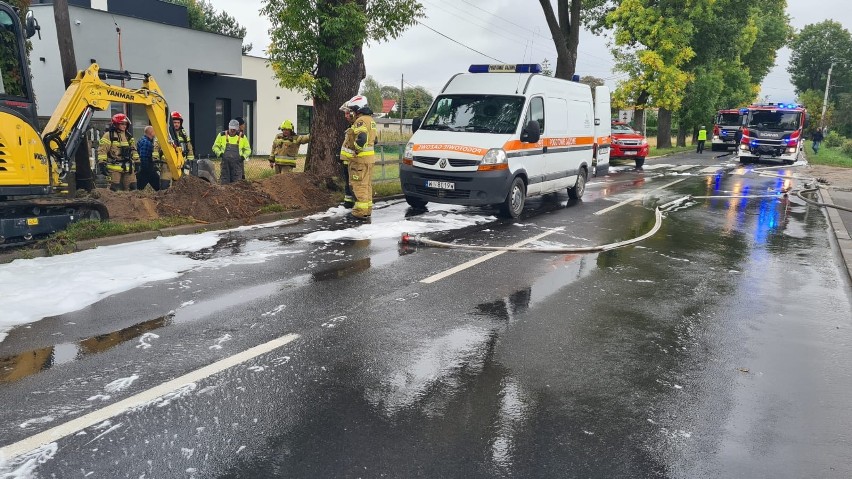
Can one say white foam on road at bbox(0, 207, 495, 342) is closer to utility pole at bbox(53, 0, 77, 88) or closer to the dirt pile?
the dirt pile

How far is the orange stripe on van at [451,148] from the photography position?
38.4ft

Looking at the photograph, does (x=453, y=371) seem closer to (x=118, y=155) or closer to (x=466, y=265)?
(x=466, y=265)

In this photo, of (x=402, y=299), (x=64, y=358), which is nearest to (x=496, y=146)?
(x=402, y=299)

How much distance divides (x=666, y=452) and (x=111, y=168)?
12.1 m

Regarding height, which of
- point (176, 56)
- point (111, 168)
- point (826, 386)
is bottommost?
point (826, 386)

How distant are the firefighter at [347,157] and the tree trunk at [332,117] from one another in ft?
1.34

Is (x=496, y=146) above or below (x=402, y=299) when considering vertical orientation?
above

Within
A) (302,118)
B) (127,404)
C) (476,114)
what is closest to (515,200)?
(476,114)

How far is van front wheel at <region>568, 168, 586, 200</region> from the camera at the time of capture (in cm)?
1572

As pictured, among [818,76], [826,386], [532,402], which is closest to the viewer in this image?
[532,402]

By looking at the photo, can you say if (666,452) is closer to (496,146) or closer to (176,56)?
(496,146)

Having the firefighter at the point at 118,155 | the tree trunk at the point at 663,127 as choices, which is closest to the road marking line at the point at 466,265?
the firefighter at the point at 118,155

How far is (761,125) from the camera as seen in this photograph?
3253 centimetres

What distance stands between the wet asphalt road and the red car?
20.0 meters
